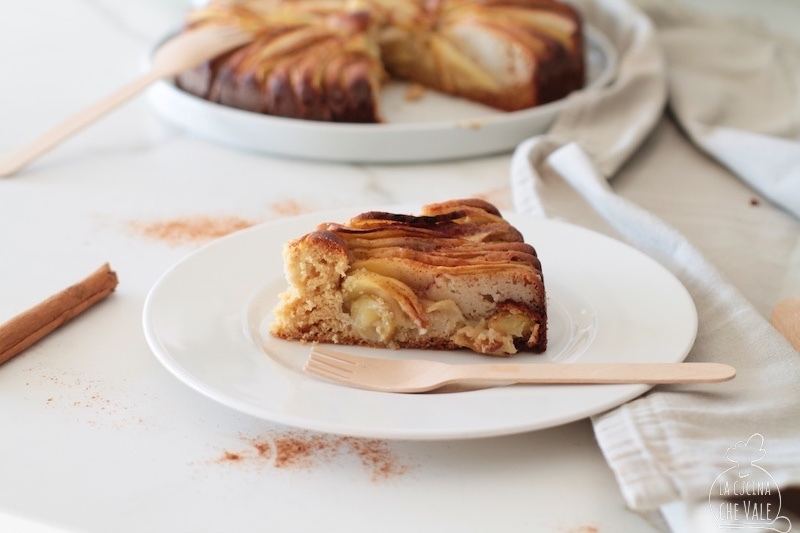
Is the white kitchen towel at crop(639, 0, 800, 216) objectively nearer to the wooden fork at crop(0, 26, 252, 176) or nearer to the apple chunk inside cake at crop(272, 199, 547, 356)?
the apple chunk inside cake at crop(272, 199, 547, 356)

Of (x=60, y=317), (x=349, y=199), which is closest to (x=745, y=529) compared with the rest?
(x=60, y=317)

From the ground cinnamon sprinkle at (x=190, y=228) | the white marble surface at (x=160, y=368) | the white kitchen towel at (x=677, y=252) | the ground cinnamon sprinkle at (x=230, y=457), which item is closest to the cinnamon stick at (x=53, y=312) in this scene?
the white marble surface at (x=160, y=368)

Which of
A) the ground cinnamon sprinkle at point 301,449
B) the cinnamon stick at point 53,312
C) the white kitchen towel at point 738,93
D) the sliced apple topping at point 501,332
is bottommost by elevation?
the white kitchen towel at point 738,93

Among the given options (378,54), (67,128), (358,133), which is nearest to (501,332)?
(358,133)

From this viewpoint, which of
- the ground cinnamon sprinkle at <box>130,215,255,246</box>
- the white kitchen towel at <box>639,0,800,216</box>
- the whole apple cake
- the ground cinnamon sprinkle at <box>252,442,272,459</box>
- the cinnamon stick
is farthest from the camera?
the whole apple cake

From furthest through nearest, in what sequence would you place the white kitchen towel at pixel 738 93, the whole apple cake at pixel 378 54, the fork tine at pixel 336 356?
1. the whole apple cake at pixel 378 54
2. the white kitchen towel at pixel 738 93
3. the fork tine at pixel 336 356

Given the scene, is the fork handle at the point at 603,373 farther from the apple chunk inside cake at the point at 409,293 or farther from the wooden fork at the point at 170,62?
the wooden fork at the point at 170,62

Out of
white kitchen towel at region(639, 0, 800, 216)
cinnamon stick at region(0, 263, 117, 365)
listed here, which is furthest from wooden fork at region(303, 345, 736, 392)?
white kitchen towel at region(639, 0, 800, 216)
